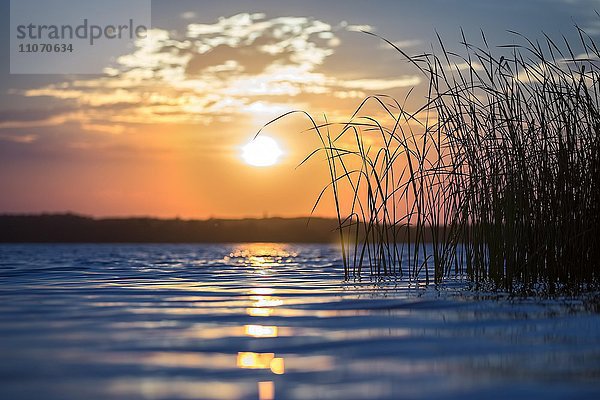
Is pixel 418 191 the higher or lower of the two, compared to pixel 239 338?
higher

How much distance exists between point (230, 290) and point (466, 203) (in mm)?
1822

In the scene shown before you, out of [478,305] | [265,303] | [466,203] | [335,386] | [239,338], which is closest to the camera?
[335,386]

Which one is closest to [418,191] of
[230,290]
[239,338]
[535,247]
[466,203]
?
[466,203]

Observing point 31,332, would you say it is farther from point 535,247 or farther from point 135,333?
point 535,247

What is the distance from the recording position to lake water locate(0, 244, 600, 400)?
2.18 meters

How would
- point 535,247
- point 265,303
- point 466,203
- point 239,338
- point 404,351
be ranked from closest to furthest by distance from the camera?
point 404,351, point 239,338, point 265,303, point 535,247, point 466,203

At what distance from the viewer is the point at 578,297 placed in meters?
4.69

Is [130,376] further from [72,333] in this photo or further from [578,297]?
[578,297]

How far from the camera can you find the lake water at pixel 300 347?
2.18m

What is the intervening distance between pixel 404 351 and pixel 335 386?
63cm

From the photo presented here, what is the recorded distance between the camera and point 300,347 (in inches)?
113

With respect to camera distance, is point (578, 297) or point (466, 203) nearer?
point (578, 297)

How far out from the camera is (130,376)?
2.36 meters

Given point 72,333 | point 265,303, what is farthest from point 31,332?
point 265,303
